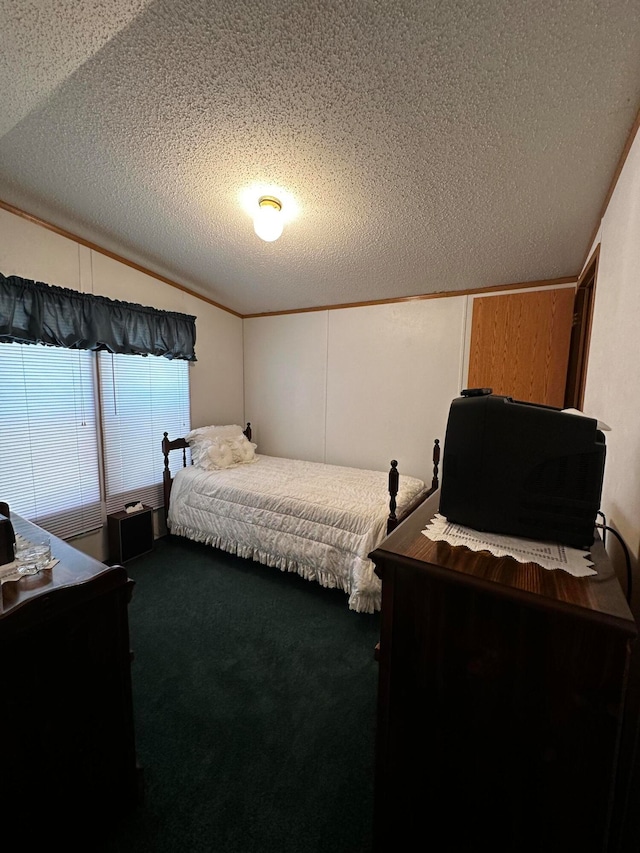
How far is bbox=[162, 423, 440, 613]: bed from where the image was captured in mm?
2340

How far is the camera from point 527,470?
86cm

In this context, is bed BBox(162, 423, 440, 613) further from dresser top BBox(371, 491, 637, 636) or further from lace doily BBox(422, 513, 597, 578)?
dresser top BBox(371, 491, 637, 636)

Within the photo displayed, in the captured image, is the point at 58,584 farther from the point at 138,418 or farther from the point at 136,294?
the point at 136,294

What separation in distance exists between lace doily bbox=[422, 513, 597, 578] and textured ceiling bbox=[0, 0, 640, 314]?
152cm

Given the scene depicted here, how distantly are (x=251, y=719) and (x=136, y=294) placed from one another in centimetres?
322

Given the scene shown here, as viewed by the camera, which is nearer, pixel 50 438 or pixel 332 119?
pixel 332 119

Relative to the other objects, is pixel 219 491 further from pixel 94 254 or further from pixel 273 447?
pixel 94 254

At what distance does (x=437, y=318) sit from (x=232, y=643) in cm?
302

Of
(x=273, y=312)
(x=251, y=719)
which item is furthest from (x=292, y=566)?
(x=273, y=312)

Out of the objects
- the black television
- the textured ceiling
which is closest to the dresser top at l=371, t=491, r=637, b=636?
the black television

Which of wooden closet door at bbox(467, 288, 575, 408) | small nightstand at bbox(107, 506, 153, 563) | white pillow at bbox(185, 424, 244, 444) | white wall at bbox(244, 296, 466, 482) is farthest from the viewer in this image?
white pillow at bbox(185, 424, 244, 444)

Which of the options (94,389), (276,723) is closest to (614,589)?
(276,723)

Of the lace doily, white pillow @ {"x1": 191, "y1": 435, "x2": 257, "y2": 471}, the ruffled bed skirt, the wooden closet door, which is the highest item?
the wooden closet door

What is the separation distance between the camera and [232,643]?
6.66ft
